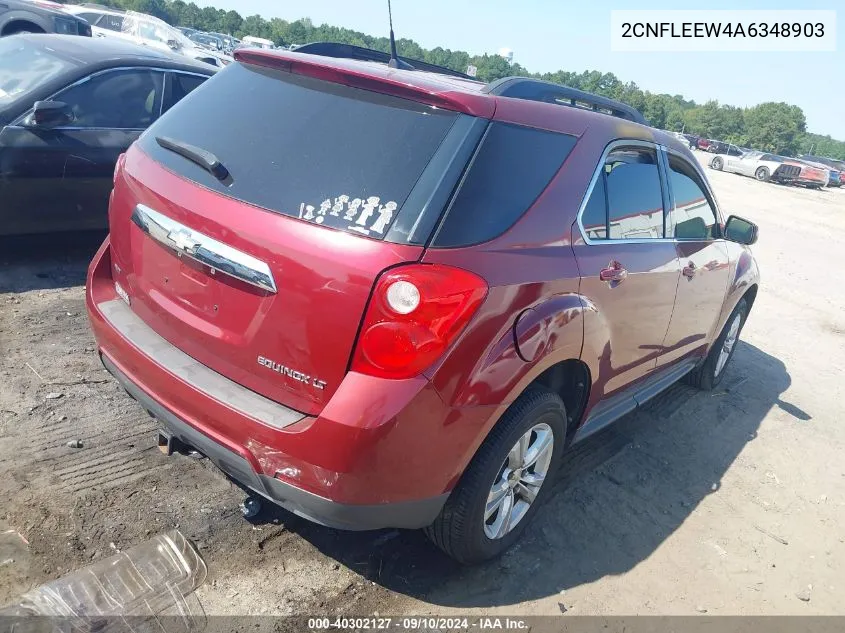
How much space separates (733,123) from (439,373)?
88.7 metres

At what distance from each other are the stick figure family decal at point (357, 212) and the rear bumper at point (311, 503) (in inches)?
33.7

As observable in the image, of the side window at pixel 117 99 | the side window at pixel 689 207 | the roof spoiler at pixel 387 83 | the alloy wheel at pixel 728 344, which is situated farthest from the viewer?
the alloy wheel at pixel 728 344

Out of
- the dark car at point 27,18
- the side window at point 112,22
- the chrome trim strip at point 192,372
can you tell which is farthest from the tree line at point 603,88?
the chrome trim strip at point 192,372

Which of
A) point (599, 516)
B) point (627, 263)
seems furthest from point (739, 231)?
point (599, 516)

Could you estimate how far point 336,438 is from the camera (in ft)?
6.86

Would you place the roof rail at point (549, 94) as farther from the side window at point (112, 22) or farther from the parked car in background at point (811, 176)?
the parked car in background at point (811, 176)

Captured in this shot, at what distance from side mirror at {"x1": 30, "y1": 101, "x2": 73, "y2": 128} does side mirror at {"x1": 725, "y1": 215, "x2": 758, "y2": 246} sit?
4727 mm

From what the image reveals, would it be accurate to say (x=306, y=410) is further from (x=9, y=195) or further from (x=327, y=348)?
(x=9, y=195)

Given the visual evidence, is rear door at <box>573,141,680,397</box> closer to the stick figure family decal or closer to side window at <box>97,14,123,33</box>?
the stick figure family decal

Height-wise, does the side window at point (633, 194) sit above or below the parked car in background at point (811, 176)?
below

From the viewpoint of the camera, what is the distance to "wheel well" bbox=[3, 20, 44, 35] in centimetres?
1020

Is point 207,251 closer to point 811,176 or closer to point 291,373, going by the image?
point 291,373

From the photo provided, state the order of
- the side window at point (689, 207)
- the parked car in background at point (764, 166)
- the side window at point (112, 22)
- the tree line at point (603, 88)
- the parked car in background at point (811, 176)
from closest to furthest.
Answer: the side window at point (689, 207)
the side window at point (112, 22)
the parked car in background at point (764, 166)
the parked car in background at point (811, 176)
the tree line at point (603, 88)

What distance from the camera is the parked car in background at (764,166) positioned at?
30.5 metres
